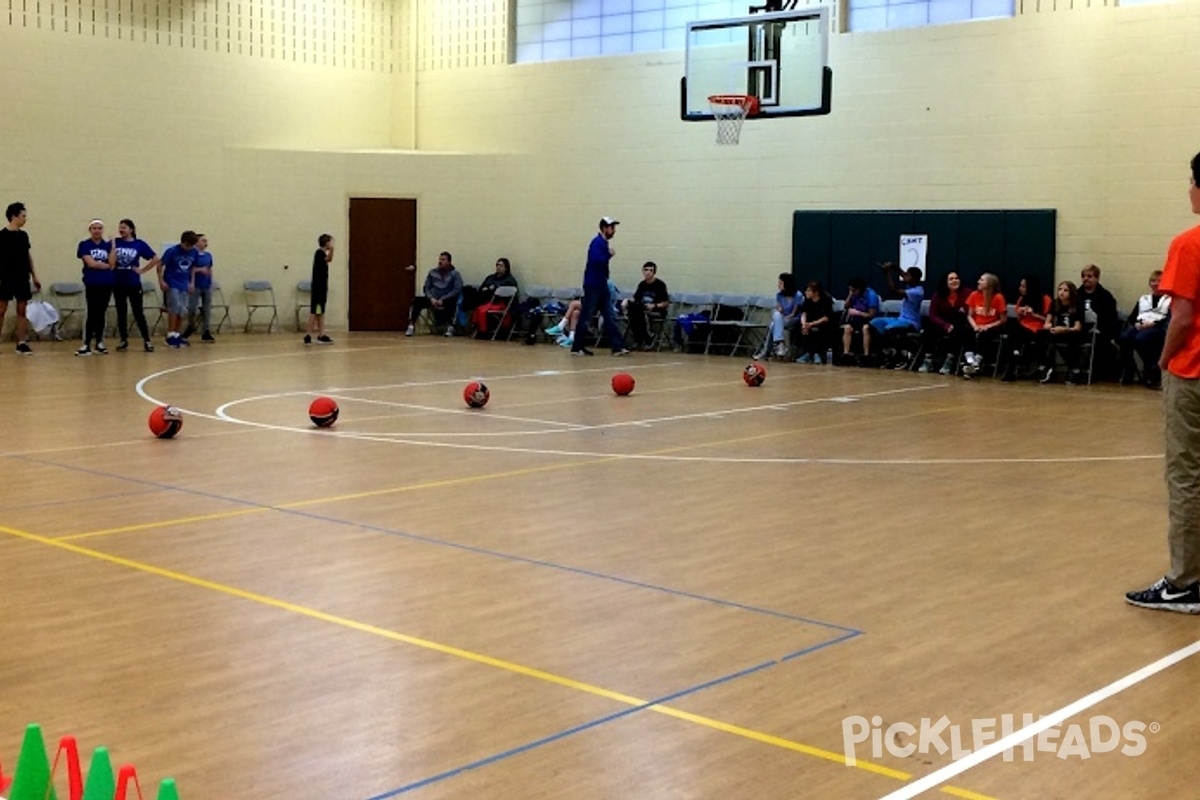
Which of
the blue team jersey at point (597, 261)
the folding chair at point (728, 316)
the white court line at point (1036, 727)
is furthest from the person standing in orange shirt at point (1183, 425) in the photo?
the folding chair at point (728, 316)

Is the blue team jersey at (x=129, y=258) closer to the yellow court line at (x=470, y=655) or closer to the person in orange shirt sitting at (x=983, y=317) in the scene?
the person in orange shirt sitting at (x=983, y=317)

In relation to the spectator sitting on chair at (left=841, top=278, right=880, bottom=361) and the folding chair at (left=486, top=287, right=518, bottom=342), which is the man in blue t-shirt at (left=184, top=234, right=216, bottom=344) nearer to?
the folding chair at (left=486, top=287, right=518, bottom=342)

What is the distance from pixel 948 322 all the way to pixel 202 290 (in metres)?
Answer: 10.8

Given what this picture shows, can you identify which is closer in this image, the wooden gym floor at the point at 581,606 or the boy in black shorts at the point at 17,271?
the wooden gym floor at the point at 581,606

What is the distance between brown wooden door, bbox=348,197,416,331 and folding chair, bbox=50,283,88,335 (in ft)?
14.8

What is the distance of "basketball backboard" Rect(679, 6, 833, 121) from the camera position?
17.3 m

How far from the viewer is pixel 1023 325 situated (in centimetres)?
1644

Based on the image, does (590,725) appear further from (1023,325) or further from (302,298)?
(302,298)

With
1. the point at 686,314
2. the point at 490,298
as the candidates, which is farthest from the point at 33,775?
the point at 490,298

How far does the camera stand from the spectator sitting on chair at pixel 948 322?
16.9 meters

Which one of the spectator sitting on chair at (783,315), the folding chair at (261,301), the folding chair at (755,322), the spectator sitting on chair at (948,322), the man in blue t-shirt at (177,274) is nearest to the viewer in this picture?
the spectator sitting on chair at (948,322)

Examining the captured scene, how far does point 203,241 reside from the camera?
67.5 ft

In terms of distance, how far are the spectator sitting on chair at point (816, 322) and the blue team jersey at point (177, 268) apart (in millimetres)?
8929

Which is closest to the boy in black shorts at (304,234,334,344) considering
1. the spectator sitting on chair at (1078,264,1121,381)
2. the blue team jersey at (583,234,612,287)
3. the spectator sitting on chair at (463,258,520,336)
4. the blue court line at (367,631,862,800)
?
the spectator sitting on chair at (463,258,520,336)
